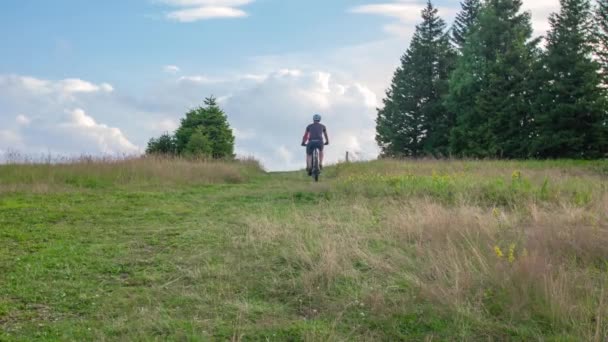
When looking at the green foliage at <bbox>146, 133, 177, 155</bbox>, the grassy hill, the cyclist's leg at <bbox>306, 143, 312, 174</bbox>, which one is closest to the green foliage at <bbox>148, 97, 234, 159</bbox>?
the green foliage at <bbox>146, 133, 177, 155</bbox>

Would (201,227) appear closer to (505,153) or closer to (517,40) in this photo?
(505,153)

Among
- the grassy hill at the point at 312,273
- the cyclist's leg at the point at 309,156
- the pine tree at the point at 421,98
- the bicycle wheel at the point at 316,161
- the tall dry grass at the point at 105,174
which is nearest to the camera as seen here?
the grassy hill at the point at 312,273

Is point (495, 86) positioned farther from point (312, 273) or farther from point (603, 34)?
point (312, 273)

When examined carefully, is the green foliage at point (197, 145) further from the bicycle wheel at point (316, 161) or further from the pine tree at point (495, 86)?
the pine tree at point (495, 86)

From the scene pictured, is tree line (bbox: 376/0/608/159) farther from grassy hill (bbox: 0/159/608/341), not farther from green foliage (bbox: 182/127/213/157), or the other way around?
grassy hill (bbox: 0/159/608/341)

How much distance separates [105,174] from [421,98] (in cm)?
3352

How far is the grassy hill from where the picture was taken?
3.75 metres

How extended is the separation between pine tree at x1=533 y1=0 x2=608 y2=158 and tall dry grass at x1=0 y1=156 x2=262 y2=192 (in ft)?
71.8

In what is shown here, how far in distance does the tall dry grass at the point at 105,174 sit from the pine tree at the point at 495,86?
21.9 m

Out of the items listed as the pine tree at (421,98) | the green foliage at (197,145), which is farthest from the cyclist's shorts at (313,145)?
the pine tree at (421,98)

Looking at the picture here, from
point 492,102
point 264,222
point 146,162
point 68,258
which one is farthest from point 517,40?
point 68,258

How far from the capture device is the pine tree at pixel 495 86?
1362 inches

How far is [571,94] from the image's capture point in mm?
31266

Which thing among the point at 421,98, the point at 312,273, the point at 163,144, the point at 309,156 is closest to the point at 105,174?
the point at 309,156
